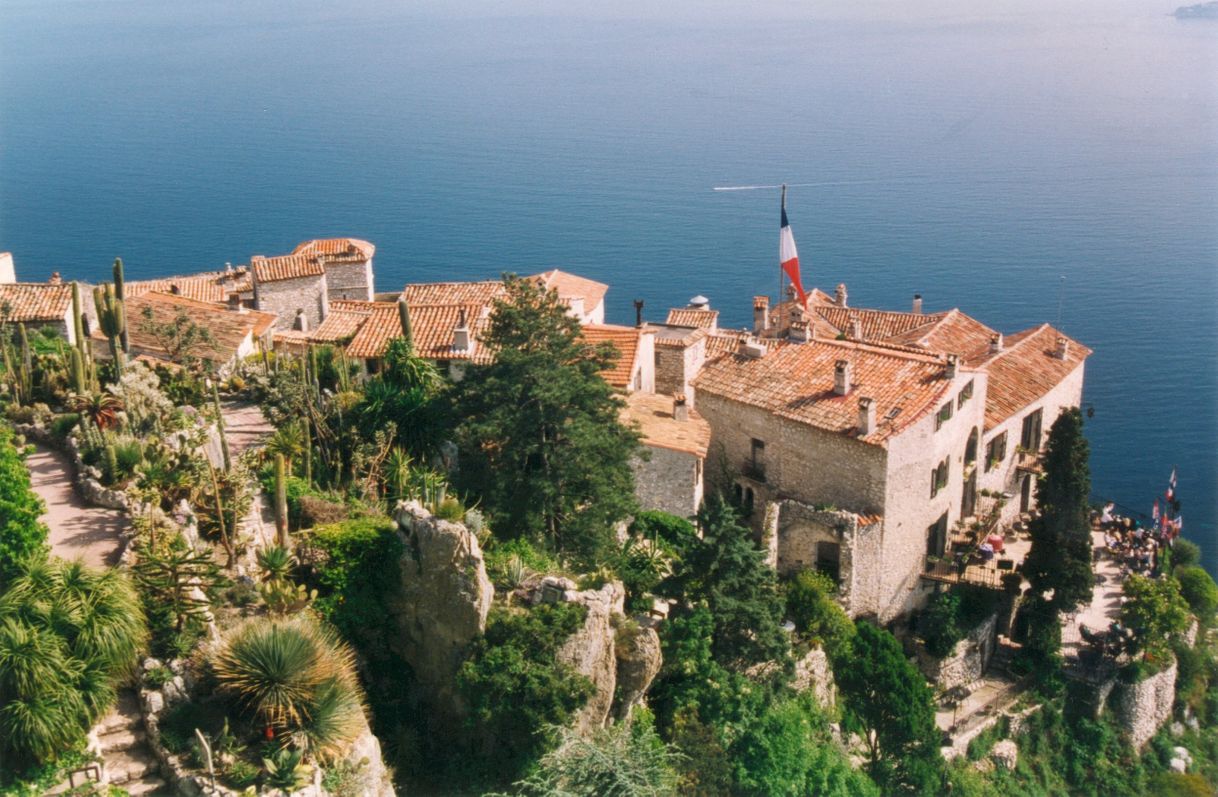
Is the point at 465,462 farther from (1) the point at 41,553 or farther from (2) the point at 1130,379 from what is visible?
(2) the point at 1130,379

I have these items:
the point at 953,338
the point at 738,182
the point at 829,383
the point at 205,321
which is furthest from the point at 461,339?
the point at 738,182

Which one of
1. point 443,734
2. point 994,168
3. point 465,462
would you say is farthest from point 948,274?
point 443,734

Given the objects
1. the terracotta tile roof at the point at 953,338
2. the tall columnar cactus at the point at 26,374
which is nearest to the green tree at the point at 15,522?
the tall columnar cactus at the point at 26,374

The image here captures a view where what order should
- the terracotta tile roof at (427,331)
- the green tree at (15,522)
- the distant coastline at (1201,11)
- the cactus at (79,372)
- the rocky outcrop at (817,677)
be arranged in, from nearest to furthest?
the green tree at (15,522)
the cactus at (79,372)
the rocky outcrop at (817,677)
the terracotta tile roof at (427,331)
the distant coastline at (1201,11)

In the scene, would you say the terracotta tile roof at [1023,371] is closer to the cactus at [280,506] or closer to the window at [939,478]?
the window at [939,478]

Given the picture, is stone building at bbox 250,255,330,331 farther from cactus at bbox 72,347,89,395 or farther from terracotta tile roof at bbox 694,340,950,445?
cactus at bbox 72,347,89,395

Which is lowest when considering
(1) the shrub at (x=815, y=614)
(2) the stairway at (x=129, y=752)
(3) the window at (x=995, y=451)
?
(1) the shrub at (x=815, y=614)
